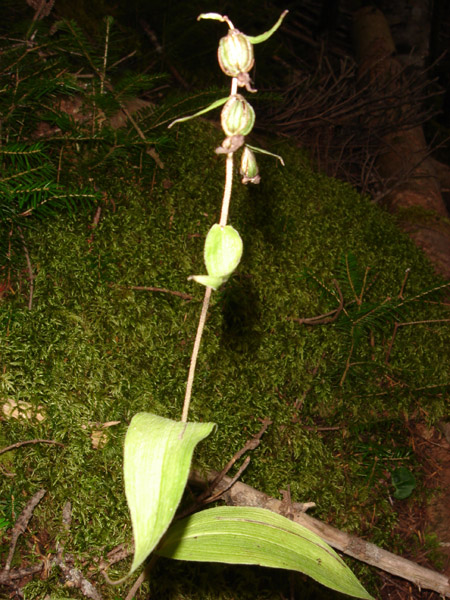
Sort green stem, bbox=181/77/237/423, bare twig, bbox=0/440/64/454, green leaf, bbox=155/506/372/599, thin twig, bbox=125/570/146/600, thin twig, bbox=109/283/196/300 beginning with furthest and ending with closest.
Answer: thin twig, bbox=109/283/196/300 < bare twig, bbox=0/440/64/454 < thin twig, bbox=125/570/146/600 < green leaf, bbox=155/506/372/599 < green stem, bbox=181/77/237/423

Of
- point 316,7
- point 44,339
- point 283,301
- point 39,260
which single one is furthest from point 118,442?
point 316,7

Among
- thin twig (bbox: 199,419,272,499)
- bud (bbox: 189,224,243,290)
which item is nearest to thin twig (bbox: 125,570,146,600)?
thin twig (bbox: 199,419,272,499)

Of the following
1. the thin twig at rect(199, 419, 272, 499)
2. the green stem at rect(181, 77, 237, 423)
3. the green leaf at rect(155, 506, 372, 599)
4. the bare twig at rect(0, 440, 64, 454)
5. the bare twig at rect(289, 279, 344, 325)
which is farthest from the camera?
the bare twig at rect(289, 279, 344, 325)

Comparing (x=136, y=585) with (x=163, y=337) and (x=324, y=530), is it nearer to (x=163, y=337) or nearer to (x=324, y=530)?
(x=324, y=530)

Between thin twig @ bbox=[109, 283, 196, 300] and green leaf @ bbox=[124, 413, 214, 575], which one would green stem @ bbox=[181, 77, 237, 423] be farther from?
thin twig @ bbox=[109, 283, 196, 300]

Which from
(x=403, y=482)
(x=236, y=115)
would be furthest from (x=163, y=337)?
(x=403, y=482)

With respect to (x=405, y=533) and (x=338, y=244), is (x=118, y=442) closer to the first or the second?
(x=405, y=533)
